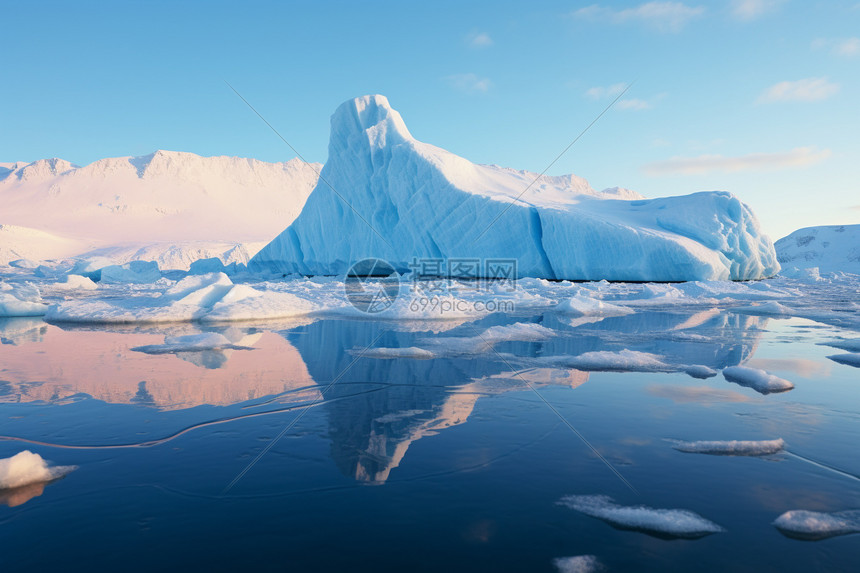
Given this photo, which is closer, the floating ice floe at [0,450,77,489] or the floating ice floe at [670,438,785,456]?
the floating ice floe at [0,450,77,489]

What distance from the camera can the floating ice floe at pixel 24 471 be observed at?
2691mm

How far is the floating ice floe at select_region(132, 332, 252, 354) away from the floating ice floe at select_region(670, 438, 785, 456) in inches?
223

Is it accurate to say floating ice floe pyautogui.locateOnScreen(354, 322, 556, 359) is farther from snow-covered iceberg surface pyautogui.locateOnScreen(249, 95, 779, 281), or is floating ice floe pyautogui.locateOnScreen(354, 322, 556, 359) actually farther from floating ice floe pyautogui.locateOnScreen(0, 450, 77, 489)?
snow-covered iceberg surface pyautogui.locateOnScreen(249, 95, 779, 281)

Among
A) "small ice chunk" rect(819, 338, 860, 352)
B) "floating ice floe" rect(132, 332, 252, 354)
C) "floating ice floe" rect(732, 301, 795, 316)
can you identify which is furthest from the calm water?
"floating ice floe" rect(732, 301, 795, 316)

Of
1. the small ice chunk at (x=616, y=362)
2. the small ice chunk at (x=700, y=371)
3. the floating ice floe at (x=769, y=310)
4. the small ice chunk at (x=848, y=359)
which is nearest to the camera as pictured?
the small ice chunk at (x=700, y=371)

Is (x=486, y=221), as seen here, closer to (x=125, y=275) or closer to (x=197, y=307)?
(x=197, y=307)

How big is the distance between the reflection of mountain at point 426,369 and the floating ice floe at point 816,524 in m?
1.89

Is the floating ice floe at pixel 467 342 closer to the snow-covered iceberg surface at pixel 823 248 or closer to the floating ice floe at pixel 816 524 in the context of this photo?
the floating ice floe at pixel 816 524

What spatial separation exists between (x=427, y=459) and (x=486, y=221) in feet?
68.9

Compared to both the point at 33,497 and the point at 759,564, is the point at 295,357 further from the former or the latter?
the point at 759,564

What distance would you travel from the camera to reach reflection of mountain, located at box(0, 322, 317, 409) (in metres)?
4.57

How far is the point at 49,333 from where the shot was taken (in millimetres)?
8938

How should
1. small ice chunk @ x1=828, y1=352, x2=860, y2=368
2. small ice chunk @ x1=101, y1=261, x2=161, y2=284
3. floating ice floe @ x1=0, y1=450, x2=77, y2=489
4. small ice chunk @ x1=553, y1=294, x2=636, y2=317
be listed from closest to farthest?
floating ice floe @ x1=0, y1=450, x2=77, y2=489 → small ice chunk @ x1=828, y1=352, x2=860, y2=368 → small ice chunk @ x1=553, y1=294, x2=636, y2=317 → small ice chunk @ x1=101, y1=261, x2=161, y2=284

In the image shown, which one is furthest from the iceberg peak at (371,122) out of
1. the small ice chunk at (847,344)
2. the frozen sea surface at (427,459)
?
the small ice chunk at (847,344)
